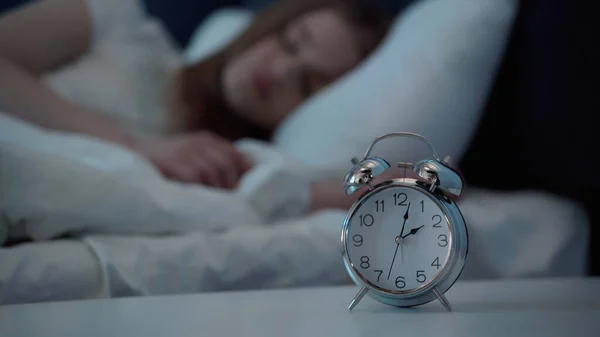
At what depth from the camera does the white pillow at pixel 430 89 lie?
105cm

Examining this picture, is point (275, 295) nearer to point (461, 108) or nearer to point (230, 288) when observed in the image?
point (230, 288)

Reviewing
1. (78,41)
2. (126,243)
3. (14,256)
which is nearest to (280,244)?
(126,243)

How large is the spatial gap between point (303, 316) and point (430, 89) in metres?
0.65

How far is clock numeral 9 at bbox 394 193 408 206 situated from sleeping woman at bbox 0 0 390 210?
0.48 metres

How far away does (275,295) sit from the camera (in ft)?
1.99

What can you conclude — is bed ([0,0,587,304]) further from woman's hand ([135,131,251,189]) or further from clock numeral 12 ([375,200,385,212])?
clock numeral 12 ([375,200,385,212])

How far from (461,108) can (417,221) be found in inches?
21.8

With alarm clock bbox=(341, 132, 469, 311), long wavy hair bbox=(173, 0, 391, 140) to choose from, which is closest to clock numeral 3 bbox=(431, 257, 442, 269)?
alarm clock bbox=(341, 132, 469, 311)

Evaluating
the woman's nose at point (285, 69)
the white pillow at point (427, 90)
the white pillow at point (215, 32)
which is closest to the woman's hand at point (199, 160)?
Result: the white pillow at point (427, 90)

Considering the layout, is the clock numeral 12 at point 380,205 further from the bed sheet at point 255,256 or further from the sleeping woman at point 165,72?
the sleeping woman at point 165,72

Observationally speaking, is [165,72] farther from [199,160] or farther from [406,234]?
[406,234]

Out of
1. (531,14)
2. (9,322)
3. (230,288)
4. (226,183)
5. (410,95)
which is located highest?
(531,14)

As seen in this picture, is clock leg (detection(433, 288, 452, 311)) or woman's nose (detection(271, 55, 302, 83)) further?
woman's nose (detection(271, 55, 302, 83))

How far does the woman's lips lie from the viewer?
1411 millimetres
